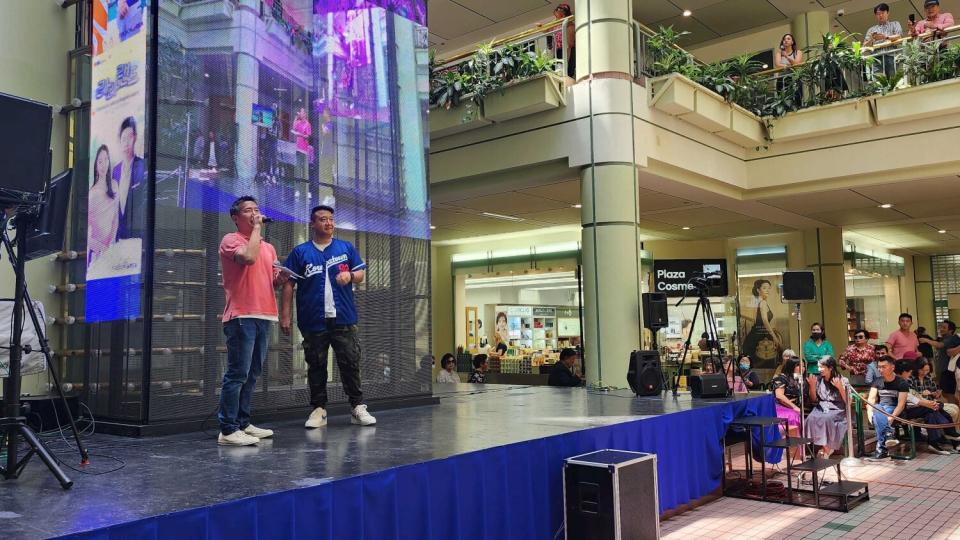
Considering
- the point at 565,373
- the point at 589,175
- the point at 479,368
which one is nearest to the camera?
the point at 589,175

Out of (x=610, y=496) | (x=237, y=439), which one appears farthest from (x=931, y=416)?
(x=237, y=439)

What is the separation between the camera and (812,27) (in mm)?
13477

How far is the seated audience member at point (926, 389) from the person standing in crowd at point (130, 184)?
847 centimetres

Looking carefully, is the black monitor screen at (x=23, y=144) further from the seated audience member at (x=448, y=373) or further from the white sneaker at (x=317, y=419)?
the seated audience member at (x=448, y=373)

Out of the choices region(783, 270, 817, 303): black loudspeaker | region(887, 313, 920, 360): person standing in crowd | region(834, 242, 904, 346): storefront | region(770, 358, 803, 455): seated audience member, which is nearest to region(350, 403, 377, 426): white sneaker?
region(783, 270, 817, 303): black loudspeaker

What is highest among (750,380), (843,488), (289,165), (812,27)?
(812,27)

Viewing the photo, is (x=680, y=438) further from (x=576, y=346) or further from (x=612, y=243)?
(x=576, y=346)

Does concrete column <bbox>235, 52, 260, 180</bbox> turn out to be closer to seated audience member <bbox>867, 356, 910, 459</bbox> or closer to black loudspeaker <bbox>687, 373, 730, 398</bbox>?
black loudspeaker <bbox>687, 373, 730, 398</bbox>

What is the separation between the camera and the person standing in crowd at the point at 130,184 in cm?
529

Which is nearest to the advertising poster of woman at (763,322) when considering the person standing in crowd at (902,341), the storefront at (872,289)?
the storefront at (872,289)

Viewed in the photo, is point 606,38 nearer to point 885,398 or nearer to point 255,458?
point 885,398

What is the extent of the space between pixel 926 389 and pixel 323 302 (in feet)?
24.9

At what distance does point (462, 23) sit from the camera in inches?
559

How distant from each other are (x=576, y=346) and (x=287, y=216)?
403 inches
